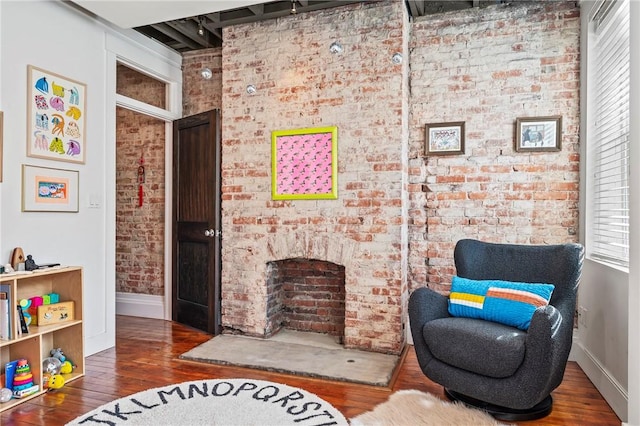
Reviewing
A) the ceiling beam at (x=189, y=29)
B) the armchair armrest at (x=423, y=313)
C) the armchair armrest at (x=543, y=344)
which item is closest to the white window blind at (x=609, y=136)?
the armchair armrest at (x=543, y=344)

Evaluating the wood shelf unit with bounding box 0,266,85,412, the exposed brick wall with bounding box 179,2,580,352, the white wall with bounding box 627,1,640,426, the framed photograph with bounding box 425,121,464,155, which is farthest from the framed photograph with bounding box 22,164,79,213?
the white wall with bounding box 627,1,640,426

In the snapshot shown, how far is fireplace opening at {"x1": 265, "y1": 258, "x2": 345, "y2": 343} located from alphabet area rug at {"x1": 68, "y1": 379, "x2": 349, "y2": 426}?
1170mm

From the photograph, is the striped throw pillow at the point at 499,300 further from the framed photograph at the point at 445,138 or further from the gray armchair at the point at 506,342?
the framed photograph at the point at 445,138

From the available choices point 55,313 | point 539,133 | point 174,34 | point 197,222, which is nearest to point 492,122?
point 539,133

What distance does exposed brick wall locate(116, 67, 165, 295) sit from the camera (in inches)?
189

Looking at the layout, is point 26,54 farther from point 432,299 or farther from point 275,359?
point 432,299

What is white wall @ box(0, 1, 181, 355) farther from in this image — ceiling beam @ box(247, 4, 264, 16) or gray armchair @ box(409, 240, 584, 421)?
gray armchair @ box(409, 240, 584, 421)

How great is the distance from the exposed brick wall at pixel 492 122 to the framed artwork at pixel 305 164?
75 centimetres

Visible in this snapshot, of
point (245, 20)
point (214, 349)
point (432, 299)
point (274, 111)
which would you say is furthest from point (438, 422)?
point (245, 20)

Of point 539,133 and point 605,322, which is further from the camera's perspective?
point 539,133

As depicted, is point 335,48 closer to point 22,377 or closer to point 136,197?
point 136,197

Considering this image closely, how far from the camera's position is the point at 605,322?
282 centimetres

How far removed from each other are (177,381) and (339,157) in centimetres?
213

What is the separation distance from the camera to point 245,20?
12.9 feet
